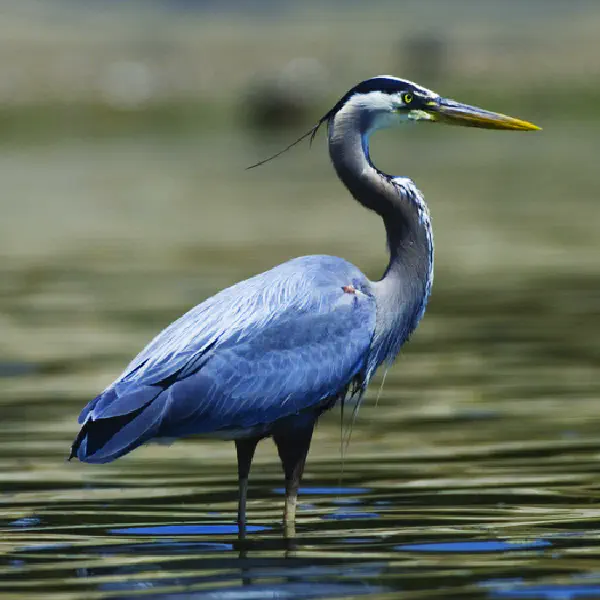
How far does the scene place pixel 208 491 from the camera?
9.46 m

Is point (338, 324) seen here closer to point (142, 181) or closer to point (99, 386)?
point (99, 386)

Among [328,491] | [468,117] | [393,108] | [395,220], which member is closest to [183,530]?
[328,491]

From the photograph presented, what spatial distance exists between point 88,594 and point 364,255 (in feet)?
45.0

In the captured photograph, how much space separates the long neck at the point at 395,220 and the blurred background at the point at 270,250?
990 mm

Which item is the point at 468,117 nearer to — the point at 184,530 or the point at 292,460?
the point at 292,460

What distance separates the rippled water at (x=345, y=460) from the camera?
7.44m

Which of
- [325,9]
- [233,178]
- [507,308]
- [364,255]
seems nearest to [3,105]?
[233,178]

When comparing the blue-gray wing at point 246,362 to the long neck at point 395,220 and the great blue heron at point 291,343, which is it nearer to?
the great blue heron at point 291,343

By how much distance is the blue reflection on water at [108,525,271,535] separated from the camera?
835cm

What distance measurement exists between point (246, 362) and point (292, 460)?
56 cm

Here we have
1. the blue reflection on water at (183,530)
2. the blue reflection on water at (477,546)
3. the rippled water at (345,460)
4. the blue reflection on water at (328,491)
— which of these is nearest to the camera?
the rippled water at (345,460)

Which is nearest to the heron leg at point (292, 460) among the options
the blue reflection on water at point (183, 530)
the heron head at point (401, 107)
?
the blue reflection on water at point (183, 530)

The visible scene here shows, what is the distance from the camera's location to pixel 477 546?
7785 millimetres

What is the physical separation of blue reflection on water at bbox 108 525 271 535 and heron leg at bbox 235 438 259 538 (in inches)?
2.4
